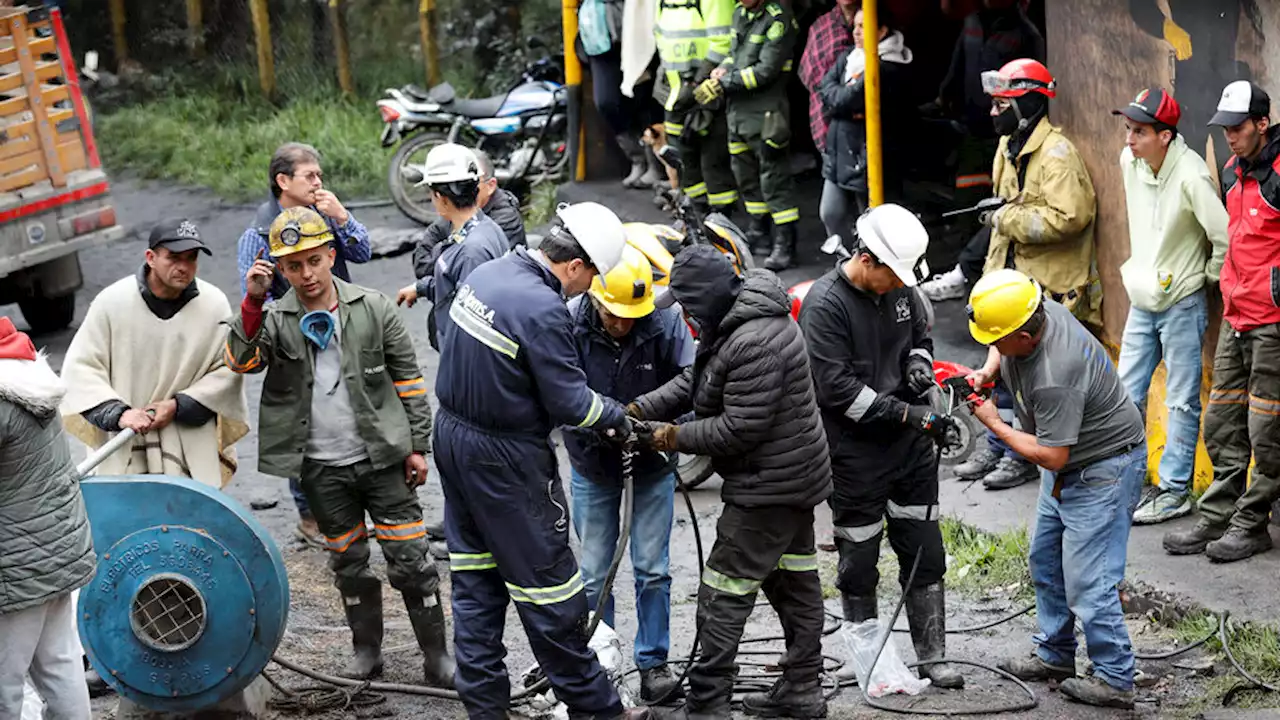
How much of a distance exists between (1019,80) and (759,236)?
3626mm

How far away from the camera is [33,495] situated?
5.38 metres

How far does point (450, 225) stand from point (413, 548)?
2.38 m

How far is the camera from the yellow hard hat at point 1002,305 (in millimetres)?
5988

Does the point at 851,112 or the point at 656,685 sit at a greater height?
the point at 851,112

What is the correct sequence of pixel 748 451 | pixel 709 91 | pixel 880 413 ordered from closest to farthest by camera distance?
pixel 748 451, pixel 880 413, pixel 709 91

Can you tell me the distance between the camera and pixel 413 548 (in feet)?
22.1

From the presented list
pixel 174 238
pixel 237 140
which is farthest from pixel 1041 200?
pixel 237 140

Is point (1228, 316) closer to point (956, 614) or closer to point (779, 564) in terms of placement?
point (956, 614)

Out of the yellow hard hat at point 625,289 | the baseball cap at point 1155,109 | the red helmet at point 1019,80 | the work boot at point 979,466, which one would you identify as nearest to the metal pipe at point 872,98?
the red helmet at point 1019,80

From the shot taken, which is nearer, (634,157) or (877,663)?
(877,663)

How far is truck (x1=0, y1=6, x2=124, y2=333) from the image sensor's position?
11.8m

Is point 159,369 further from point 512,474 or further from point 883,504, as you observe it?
point 883,504

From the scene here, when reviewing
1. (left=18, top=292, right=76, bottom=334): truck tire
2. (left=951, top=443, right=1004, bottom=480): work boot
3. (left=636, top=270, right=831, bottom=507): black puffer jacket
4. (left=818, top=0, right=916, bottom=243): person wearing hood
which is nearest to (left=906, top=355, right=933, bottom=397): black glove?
(left=636, top=270, right=831, bottom=507): black puffer jacket

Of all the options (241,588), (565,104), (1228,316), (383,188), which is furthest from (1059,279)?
(383,188)
